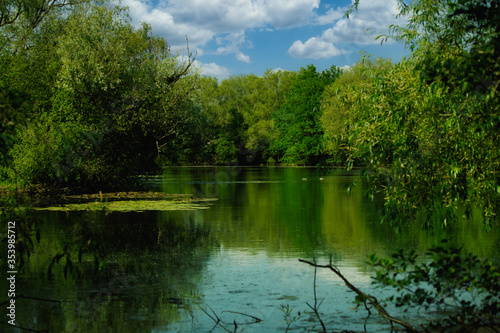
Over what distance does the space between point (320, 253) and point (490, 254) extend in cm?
374

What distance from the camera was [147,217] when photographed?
20.0 m

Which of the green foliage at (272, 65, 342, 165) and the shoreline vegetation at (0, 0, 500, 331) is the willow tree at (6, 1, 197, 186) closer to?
the shoreline vegetation at (0, 0, 500, 331)

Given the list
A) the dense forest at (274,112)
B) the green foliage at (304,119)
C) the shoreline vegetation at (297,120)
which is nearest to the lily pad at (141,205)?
the shoreline vegetation at (297,120)

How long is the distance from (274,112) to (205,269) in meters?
74.9

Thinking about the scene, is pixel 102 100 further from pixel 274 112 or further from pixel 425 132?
pixel 274 112

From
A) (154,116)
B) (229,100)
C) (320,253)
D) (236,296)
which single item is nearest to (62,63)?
(154,116)

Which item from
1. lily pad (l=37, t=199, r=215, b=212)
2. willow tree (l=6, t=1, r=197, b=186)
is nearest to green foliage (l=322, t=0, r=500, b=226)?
lily pad (l=37, t=199, r=215, b=212)

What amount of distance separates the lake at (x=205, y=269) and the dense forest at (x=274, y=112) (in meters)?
1.32

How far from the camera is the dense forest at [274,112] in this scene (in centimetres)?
754

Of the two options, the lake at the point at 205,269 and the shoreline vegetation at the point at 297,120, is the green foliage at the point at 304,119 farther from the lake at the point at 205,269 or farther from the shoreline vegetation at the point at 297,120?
the lake at the point at 205,269

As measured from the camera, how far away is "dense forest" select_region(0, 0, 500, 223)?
754 centimetres

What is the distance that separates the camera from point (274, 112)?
85188 millimetres

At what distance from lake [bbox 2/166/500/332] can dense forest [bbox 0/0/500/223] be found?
4.33 ft

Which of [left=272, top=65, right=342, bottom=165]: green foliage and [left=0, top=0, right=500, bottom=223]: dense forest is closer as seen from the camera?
[left=0, top=0, right=500, bottom=223]: dense forest
